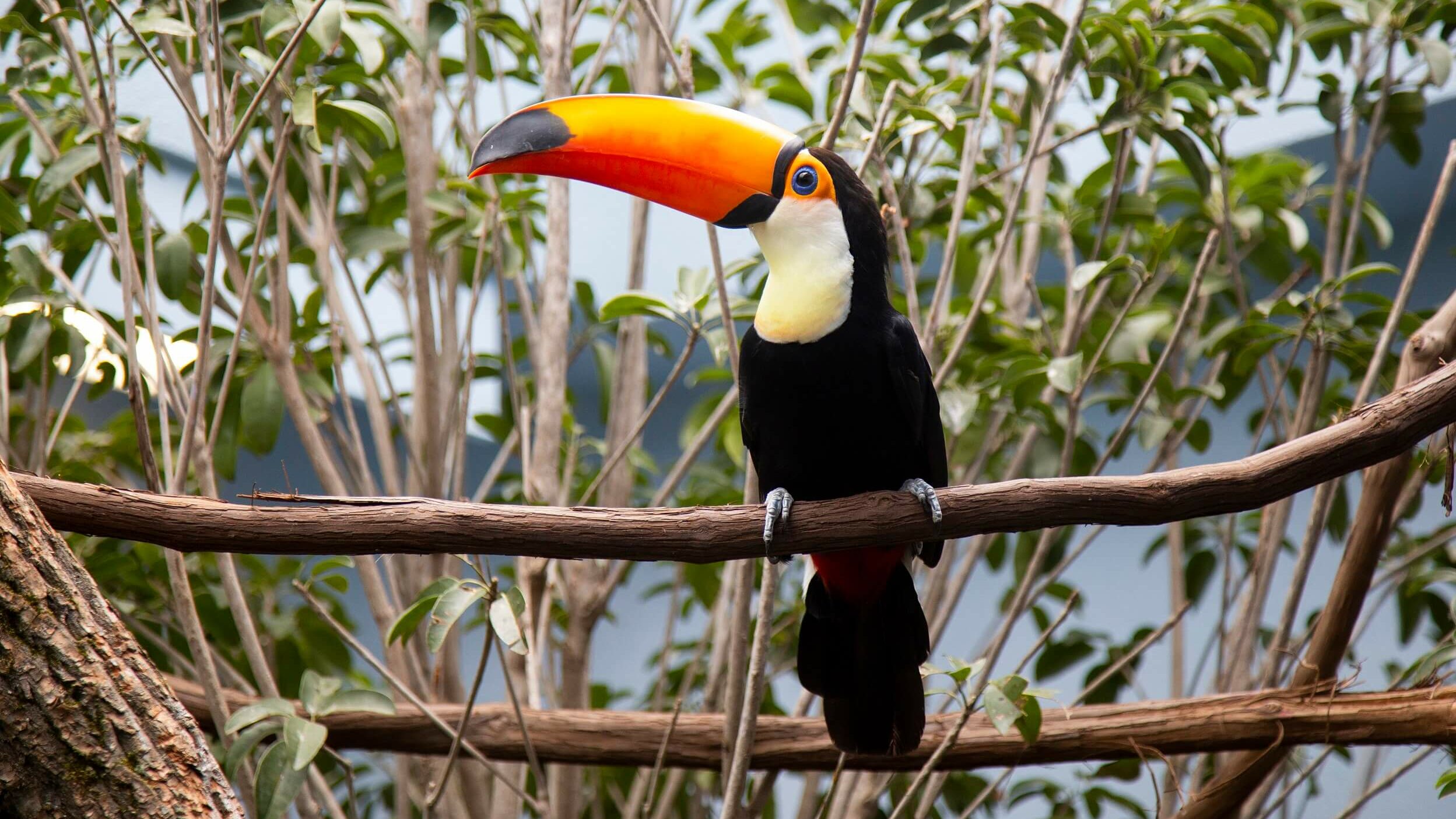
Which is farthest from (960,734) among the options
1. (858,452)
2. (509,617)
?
(509,617)

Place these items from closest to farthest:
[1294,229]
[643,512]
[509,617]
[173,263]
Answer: [643,512], [509,617], [173,263], [1294,229]

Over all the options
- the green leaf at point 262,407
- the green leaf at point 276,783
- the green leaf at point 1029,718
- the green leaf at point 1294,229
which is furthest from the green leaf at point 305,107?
the green leaf at point 1294,229

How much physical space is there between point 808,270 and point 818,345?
0.44 feet

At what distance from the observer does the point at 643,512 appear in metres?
1.65

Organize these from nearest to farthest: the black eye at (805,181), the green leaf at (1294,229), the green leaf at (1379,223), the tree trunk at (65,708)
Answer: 1. the tree trunk at (65,708)
2. the black eye at (805,181)
3. the green leaf at (1294,229)
4. the green leaf at (1379,223)

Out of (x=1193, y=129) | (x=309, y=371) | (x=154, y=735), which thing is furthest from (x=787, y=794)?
(x=154, y=735)

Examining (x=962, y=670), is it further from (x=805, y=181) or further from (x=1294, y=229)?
(x=1294, y=229)

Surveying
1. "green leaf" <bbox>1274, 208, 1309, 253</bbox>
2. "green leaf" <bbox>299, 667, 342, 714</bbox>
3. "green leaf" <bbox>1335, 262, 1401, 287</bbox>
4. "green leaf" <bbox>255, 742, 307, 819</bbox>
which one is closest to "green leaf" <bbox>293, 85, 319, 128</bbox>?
"green leaf" <bbox>299, 667, 342, 714</bbox>

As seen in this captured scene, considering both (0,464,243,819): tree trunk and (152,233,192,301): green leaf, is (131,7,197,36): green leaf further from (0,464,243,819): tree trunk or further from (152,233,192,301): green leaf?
(0,464,243,819): tree trunk

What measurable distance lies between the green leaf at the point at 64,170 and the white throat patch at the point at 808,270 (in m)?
1.50

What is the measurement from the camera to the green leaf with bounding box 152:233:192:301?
2.52 meters

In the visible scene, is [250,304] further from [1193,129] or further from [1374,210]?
[1374,210]

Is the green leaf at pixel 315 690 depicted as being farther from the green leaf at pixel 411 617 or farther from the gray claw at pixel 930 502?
the gray claw at pixel 930 502

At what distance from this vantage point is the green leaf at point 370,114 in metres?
2.34
